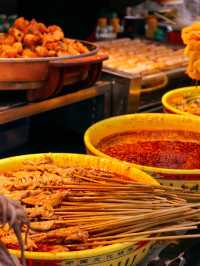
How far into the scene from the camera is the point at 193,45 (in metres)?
1.97

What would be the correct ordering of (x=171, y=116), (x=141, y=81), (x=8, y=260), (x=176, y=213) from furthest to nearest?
1. (x=141, y=81)
2. (x=171, y=116)
3. (x=176, y=213)
4. (x=8, y=260)

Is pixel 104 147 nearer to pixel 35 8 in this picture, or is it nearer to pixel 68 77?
pixel 68 77

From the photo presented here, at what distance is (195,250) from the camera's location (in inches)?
52.5

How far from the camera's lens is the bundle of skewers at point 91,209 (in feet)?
3.47

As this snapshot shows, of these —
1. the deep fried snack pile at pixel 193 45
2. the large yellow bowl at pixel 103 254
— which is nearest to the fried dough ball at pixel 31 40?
the deep fried snack pile at pixel 193 45

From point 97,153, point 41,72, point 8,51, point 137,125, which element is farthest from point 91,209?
point 8,51

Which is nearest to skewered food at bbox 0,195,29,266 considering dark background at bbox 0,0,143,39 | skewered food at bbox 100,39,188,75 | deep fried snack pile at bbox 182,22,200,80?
deep fried snack pile at bbox 182,22,200,80

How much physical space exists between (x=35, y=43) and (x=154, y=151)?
0.80 m

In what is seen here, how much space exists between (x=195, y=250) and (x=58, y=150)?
1354 millimetres

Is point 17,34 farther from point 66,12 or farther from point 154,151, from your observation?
point 66,12

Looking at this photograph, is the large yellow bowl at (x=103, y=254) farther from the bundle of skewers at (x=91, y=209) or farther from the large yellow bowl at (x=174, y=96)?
the large yellow bowl at (x=174, y=96)

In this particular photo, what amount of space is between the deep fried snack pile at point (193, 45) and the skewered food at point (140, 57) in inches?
21.1

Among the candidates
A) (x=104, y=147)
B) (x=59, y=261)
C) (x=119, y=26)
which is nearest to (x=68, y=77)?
(x=104, y=147)

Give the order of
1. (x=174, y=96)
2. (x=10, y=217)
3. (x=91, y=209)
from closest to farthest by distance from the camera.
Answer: (x=10, y=217)
(x=91, y=209)
(x=174, y=96)
